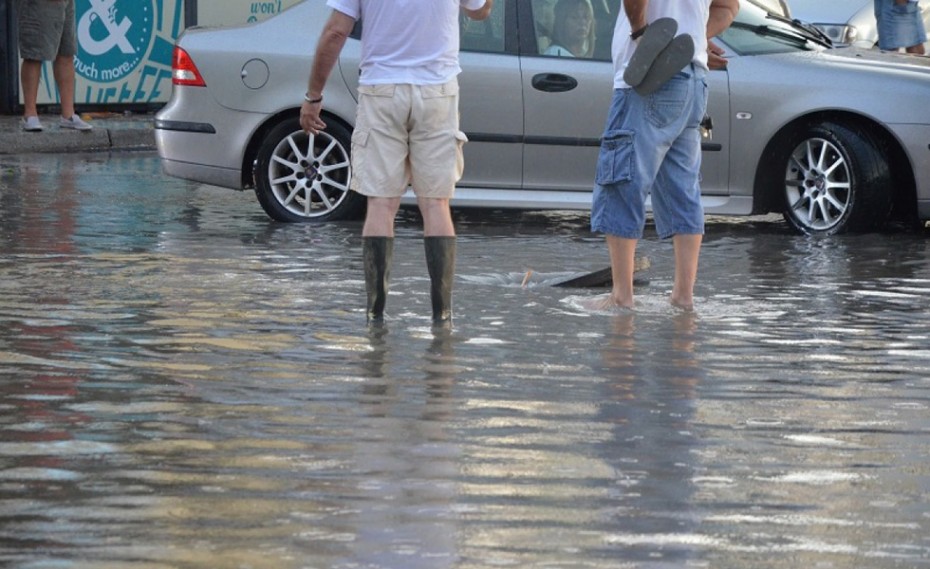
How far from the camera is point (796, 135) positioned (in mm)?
10750

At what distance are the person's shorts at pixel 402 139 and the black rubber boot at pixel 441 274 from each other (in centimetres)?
17

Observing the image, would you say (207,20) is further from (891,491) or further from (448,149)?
(891,491)

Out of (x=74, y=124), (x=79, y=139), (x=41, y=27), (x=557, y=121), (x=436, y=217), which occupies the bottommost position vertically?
(x=79, y=139)

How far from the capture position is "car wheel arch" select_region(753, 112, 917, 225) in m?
10.7

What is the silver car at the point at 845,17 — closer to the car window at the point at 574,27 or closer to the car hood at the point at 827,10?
the car hood at the point at 827,10

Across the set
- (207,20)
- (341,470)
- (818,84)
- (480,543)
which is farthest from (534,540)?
(207,20)

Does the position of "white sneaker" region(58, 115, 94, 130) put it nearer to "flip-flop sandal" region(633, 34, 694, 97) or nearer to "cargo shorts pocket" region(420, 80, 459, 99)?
"cargo shorts pocket" region(420, 80, 459, 99)

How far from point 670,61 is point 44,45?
31.8 ft

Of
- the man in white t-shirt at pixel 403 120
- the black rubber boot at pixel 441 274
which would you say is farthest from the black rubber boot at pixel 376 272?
the black rubber boot at pixel 441 274

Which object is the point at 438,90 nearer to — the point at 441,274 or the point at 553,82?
the point at 441,274

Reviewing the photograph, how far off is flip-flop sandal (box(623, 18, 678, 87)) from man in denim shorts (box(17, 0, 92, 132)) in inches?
379

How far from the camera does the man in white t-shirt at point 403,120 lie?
734 cm

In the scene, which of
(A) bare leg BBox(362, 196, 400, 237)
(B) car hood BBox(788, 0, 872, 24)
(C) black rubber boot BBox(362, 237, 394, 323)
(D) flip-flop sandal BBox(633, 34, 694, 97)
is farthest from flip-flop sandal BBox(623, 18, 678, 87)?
(B) car hood BBox(788, 0, 872, 24)


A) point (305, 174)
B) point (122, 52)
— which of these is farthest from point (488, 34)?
point (122, 52)
